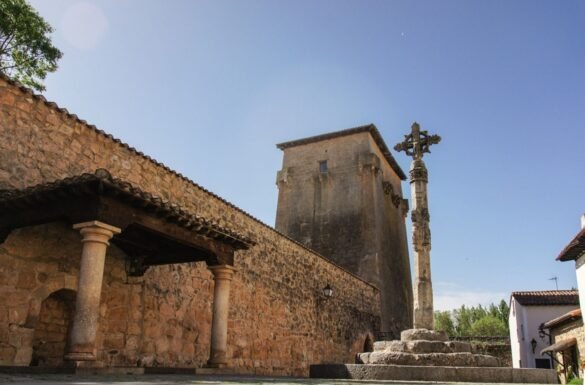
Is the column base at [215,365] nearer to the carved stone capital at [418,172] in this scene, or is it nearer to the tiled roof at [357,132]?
the carved stone capital at [418,172]

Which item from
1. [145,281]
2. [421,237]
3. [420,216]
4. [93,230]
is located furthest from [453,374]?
[93,230]

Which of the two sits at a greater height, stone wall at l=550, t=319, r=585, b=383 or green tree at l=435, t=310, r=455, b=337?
green tree at l=435, t=310, r=455, b=337

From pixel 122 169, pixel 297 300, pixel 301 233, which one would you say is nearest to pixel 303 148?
pixel 301 233

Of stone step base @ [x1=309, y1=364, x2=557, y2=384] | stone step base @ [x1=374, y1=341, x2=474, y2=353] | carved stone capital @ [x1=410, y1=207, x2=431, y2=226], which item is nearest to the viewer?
stone step base @ [x1=309, y1=364, x2=557, y2=384]

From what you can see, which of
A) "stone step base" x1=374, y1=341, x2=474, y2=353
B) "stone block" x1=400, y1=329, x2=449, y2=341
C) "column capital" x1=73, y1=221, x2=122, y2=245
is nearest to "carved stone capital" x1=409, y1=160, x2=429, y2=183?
"stone block" x1=400, y1=329, x2=449, y2=341

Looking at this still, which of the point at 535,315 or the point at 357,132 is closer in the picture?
the point at 357,132

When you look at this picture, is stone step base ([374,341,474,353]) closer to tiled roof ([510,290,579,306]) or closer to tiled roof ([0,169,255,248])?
tiled roof ([0,169,255,248])

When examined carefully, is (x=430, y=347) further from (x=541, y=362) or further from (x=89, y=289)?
(x=541, y=362)

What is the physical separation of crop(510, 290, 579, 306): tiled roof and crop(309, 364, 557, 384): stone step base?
68.9 ft

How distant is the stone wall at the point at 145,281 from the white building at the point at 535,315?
16.4 meters

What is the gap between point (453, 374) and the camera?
307 inches

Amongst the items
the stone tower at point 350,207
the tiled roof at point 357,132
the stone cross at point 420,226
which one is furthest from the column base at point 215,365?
the tiled roof at point 357,132

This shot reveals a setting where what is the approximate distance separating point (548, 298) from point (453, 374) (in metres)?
22.5

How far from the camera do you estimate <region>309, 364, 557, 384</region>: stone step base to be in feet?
25.5
